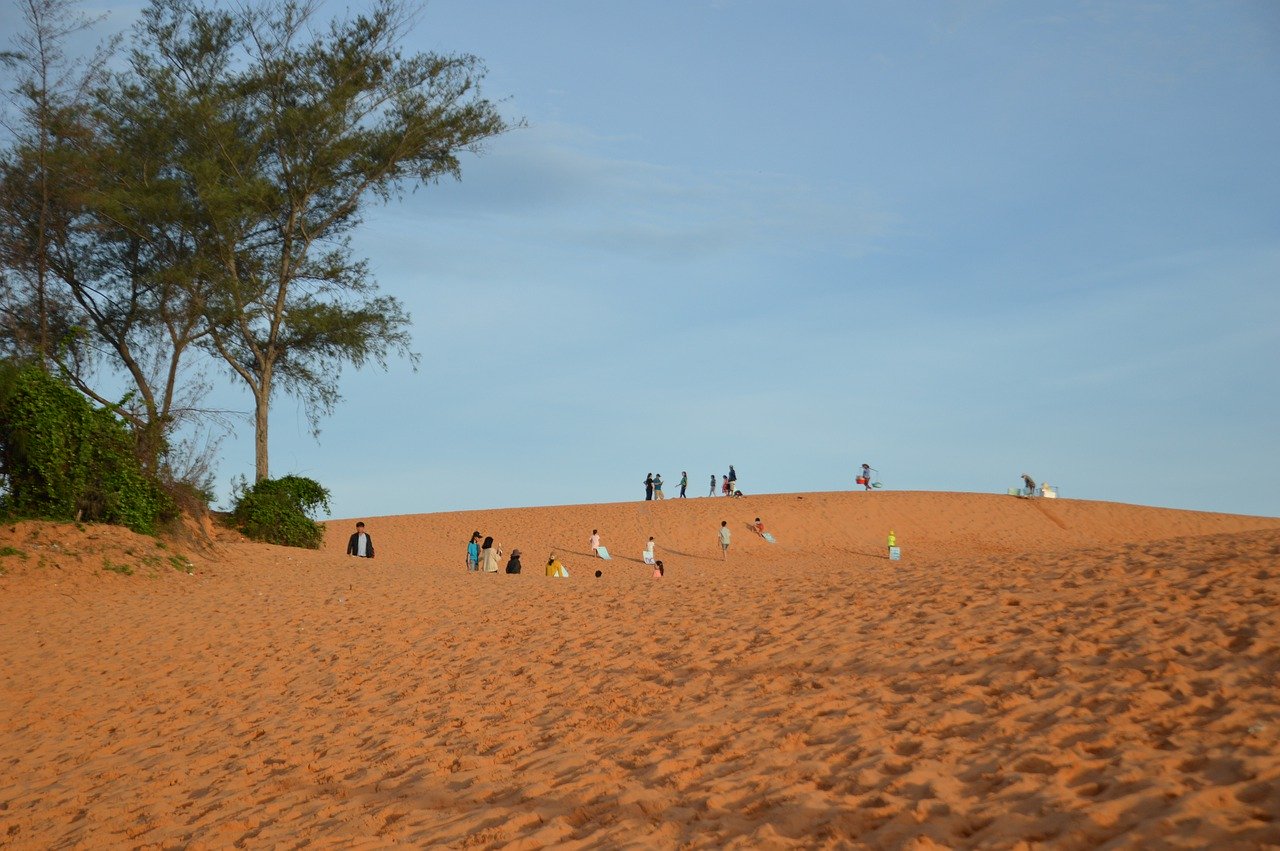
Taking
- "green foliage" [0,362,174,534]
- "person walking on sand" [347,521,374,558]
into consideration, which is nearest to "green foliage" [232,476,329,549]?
"person walking on sand" [347,521,374,558]

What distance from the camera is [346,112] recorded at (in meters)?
32.4

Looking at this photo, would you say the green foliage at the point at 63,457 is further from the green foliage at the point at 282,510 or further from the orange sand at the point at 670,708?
the green foliage at the point at 282,510

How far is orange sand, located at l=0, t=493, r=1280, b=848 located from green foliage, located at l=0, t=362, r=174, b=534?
1789 millimetres

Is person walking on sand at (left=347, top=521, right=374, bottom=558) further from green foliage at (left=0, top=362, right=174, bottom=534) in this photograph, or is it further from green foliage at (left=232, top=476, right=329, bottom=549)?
green foliage at (left=0, top=362, right=174, bottom=534)

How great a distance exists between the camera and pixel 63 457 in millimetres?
21578

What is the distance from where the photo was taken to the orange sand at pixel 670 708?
22.5 ft

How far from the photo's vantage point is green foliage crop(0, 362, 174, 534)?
2112 centimetres

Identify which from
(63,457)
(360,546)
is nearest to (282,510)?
(360,546)

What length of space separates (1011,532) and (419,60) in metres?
27.7

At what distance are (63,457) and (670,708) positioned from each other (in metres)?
16.5

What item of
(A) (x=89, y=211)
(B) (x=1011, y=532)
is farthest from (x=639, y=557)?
(A) (x=89, y=211)

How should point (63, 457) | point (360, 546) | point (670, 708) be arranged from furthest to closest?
point (360, 546)
point (63, 457)
point (670, 708)

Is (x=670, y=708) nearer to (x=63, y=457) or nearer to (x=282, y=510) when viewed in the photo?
(x=63, y=457)

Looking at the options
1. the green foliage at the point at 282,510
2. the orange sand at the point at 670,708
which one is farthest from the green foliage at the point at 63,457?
the green foliage at the point at 282,510
